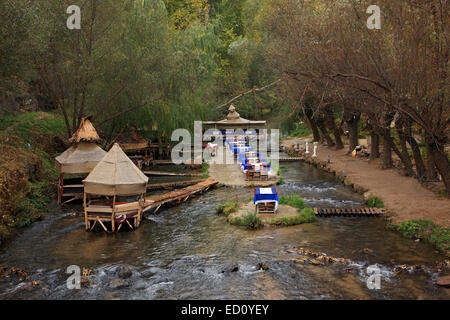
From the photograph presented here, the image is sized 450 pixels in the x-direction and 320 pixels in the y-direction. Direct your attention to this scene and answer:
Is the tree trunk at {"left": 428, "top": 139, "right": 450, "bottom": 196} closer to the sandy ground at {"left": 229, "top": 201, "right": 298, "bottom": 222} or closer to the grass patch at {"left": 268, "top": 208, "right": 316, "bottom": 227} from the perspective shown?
the grass patch at {"left": 268, "top": 208, "right": 316, "bottom": 227}

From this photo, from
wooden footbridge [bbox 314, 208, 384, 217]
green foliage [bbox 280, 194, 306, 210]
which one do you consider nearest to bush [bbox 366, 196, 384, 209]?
wooden footbridge [bbox 314, 208, 384, 217]

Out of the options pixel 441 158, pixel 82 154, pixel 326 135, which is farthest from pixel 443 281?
pixel 326 135

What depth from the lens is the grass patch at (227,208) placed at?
16680mm

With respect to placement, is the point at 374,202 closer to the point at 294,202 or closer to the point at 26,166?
the point at 294,202

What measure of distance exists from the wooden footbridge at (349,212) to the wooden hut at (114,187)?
7.31 metres

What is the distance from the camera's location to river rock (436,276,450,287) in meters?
9.57

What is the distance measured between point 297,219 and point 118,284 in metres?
7.53

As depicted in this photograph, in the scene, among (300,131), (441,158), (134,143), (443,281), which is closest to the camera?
(443,281)

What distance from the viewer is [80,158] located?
19.7 metres

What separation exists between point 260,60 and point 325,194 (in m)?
31.6

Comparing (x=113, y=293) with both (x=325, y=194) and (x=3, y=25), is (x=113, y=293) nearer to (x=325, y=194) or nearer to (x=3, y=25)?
(x=3, y=25)

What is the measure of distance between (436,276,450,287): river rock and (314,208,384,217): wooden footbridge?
6.25 meters

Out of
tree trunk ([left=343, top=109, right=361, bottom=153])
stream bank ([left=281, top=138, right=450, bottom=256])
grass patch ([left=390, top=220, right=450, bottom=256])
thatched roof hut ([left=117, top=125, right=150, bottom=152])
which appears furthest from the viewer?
thatched roof hut ([left=117, top=125, right=150, bottom=152])

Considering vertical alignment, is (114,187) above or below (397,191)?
above
